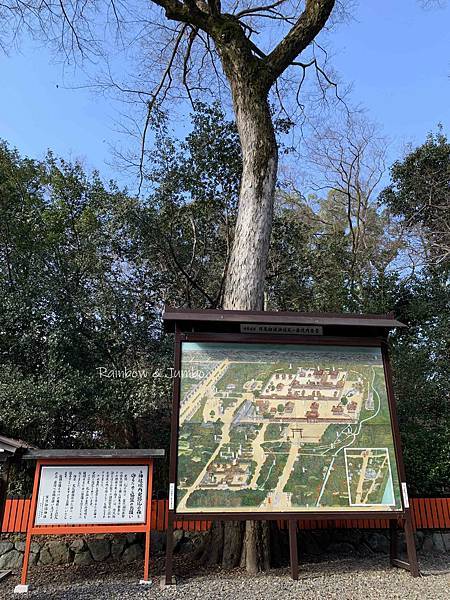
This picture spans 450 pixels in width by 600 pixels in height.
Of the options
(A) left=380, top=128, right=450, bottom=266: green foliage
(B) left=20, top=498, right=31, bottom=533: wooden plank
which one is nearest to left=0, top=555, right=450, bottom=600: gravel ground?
(B) left=20, top=498, right=31, bottom=533: wooden plank

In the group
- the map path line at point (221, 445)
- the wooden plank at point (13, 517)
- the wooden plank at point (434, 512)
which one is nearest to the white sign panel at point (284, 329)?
the map path line at point (221, 445)

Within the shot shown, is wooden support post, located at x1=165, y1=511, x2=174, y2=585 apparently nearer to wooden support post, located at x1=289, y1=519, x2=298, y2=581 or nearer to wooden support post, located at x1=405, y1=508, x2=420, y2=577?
wooden support post, located at x1=289, y1=519, x2=298, y2=581

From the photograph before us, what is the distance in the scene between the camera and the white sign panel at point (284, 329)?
17.8 ft

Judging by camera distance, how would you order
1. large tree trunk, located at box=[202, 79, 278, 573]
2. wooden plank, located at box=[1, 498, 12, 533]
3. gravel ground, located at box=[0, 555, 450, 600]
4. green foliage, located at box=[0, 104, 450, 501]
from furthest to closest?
green foliage, located at box=[0, 104, 450, 501], wooden plank, located at box=[1, 498, 12, 533], large tree trunk, located at box=[202, 79, 278, 573], gravel ground, located at box=[0, 555, 450, 600]

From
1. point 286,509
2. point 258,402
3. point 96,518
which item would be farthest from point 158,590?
point 258,402

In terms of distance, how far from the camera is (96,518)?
4.85 meters

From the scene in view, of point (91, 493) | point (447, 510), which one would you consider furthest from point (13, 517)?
point (447, 510)

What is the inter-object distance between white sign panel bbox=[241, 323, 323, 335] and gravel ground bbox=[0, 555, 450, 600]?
2.71m

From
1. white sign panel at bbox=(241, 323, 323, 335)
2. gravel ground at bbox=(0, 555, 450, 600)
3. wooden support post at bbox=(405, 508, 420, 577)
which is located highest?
white sign panel at bbox=(241, 323, 323, 335)

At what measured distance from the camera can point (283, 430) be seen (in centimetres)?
504

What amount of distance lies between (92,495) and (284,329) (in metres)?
2.91

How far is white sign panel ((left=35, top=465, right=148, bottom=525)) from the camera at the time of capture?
4848 mm

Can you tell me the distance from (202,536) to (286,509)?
84.2 inches

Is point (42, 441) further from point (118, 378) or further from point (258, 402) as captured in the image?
point (258, 402)
